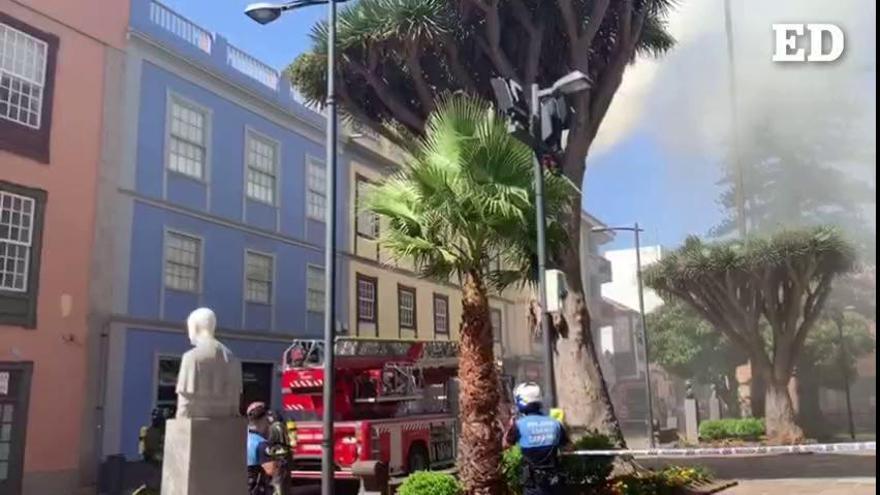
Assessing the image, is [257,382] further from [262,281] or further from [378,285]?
[378,285]

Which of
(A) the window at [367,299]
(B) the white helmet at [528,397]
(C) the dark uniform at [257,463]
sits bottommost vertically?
(C) the dark uniform at [257,463]

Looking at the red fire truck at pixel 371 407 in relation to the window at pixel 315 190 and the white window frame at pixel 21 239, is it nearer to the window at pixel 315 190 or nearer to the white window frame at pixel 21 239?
the white window frame at pixel 21 239

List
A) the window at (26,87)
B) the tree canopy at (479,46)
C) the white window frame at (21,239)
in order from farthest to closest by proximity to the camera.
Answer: the window at (26,87), the white window frame at (21,239), the tree canopy at (479,46)

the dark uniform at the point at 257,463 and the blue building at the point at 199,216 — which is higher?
the blue building at the point at 199,216

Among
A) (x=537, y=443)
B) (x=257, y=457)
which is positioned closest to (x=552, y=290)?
(x=537, y=443)

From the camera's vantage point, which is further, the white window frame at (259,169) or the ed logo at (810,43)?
the white window frame at (259,169)

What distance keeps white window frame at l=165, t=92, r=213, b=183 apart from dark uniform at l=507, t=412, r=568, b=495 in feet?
48.0

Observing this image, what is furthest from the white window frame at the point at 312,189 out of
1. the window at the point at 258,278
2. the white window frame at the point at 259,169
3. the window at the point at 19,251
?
the window at the point at 19,251

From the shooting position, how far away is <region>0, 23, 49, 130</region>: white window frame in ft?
53.9

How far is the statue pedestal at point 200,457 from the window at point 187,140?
14.4 m

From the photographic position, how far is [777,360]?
24.0 m

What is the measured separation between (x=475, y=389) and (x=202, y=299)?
12.4 m

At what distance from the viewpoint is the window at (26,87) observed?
16344mm

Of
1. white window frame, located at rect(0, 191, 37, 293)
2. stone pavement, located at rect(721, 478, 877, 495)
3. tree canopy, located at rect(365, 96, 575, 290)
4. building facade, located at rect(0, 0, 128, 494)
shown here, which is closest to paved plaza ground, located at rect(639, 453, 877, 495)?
stone pavement, located at rect(721, 478, 877, 495)
